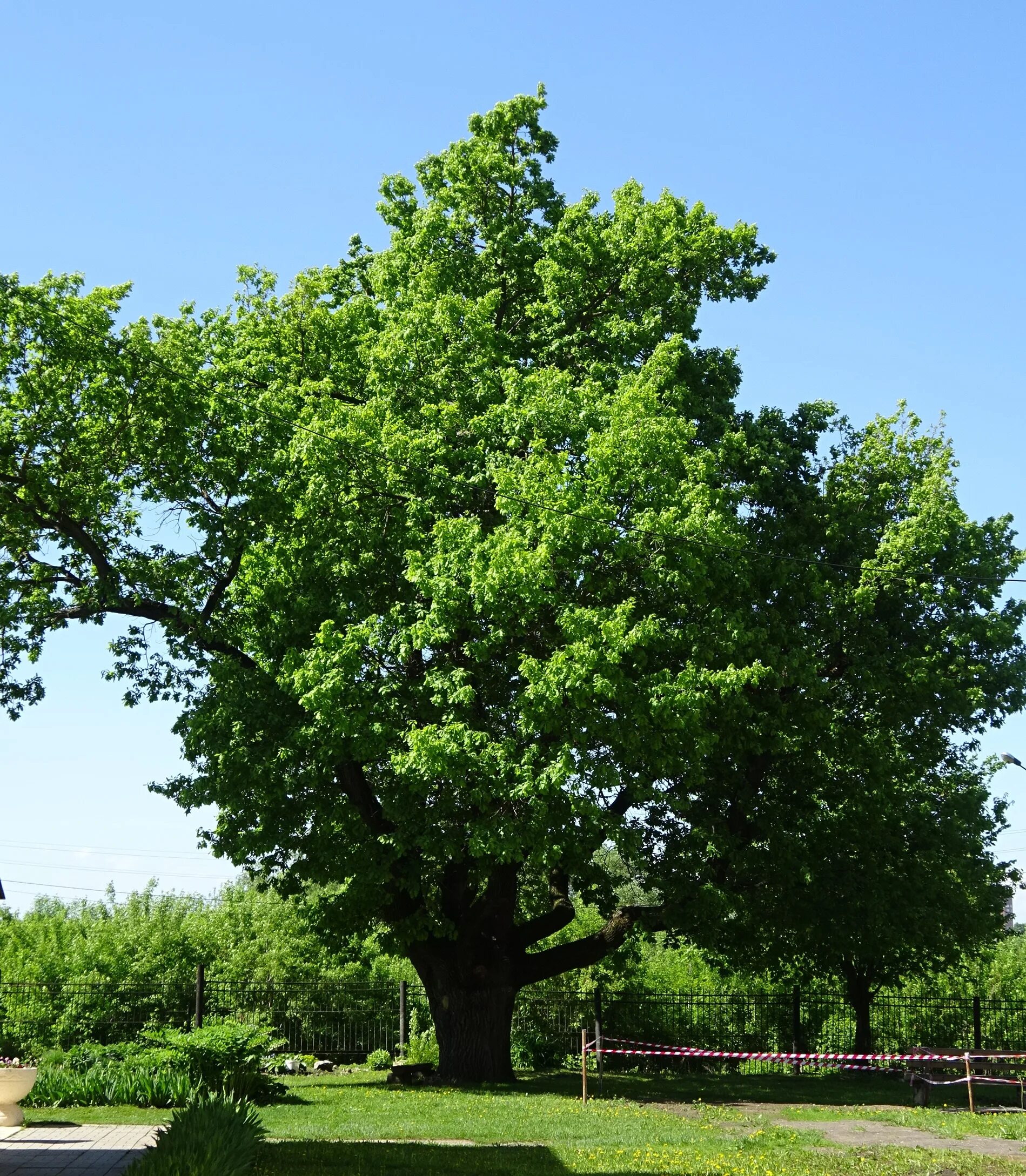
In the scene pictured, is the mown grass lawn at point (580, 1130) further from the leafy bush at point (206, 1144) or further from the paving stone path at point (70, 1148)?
the paving stone path at point (70, 1148)

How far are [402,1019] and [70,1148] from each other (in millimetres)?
13919

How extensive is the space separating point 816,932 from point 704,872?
270cm

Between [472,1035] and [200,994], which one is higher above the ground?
[200,994]

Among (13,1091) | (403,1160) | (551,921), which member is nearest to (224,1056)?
(13,1091)

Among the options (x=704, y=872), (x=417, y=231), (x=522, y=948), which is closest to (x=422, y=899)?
(x=522, y=948)

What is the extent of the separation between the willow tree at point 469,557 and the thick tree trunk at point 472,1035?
5 cm

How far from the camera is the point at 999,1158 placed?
12.7m

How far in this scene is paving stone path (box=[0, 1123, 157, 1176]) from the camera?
1085 cm

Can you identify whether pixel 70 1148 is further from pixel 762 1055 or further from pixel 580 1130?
pixel 762 1055

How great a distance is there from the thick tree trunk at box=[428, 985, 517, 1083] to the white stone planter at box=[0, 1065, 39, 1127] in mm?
8241

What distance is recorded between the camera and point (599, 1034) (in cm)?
2308

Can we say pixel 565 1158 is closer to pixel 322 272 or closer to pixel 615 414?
pixel 615 414

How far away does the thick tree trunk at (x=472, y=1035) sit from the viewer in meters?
20.8

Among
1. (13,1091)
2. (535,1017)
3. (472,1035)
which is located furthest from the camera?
(535,1017)
